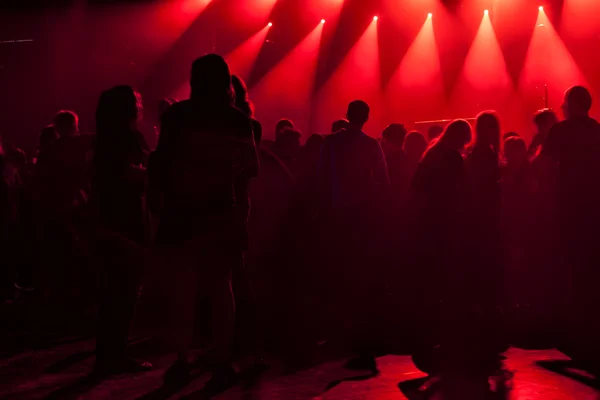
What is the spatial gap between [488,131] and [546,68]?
8.84 m

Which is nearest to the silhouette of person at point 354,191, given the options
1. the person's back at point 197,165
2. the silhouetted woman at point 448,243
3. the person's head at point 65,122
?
the silhouetted woman at point 448,243

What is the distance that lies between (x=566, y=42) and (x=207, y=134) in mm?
10996

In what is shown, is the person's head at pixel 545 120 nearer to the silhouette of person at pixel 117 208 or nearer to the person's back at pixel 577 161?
the person's back at pixel 577 161

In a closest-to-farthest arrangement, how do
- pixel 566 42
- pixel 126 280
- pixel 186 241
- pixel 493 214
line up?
pixel 186 241 → pixel 126 280 → pixel 493 214 → pixel 566 42

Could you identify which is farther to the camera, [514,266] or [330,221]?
[514,266]

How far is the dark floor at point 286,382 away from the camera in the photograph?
10.5ft

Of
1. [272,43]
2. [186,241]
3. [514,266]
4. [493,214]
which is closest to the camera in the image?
[186,241]

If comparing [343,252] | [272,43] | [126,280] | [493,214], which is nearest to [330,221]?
[343,252]

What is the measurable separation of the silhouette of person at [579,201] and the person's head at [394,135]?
5.13 feet

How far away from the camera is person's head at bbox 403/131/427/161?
5.72 meters

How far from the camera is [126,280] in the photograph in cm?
364

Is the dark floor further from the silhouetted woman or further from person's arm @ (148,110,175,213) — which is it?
person's arm @ (148,110,175,213)

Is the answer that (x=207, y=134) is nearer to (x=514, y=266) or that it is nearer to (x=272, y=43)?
(x=514, y=266)

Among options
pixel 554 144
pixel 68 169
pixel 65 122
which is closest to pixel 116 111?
pixel 68 169
